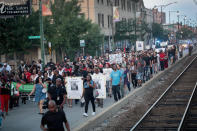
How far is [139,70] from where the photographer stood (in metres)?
24.1

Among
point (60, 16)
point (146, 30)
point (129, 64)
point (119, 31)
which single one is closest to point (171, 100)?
point (129, 64)

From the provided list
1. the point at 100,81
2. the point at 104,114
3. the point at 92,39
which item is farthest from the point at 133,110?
the point at 92,39

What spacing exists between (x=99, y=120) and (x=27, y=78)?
6.42 metres

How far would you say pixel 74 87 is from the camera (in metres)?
18.3

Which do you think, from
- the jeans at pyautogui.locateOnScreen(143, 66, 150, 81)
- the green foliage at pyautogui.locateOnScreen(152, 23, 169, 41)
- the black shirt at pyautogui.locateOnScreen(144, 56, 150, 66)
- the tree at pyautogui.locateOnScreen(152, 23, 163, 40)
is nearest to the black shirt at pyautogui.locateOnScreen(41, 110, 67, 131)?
the black shirt at pyautogui.locateOnScreen(144, 56, 150, 66)

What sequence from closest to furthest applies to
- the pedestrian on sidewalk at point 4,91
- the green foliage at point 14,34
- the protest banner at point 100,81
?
the pedestrian on sidewalk at point 4,91 → the protest banner at point 100,81 → the green foliage at point 14,34

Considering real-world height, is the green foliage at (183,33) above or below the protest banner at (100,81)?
above

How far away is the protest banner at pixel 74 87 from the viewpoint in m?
18.1

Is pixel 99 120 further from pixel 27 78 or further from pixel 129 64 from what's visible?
pixel 129 64

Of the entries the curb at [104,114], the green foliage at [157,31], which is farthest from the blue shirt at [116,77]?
the green foliage at [157,31]

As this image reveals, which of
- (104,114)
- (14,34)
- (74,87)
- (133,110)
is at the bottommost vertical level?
(133,110)

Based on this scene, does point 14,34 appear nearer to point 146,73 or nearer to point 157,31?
point 146,73

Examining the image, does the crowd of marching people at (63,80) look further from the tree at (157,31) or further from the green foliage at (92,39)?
the tree at (157,31)

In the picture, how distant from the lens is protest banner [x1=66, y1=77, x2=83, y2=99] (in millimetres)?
18141
